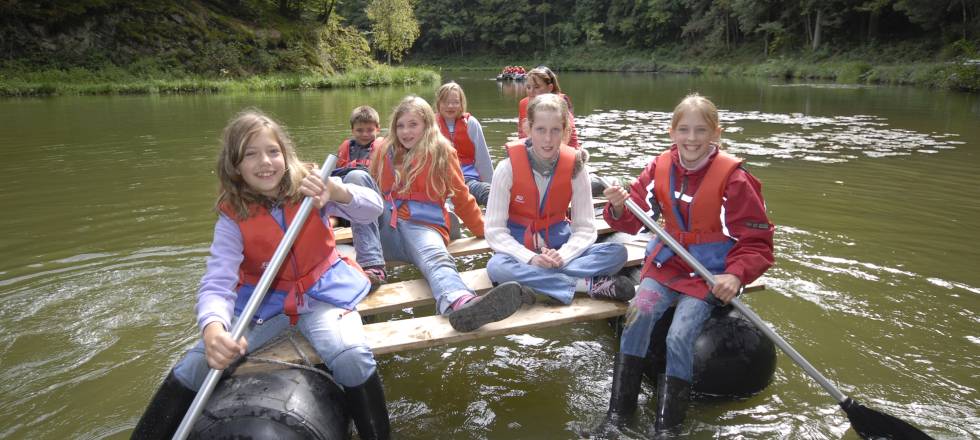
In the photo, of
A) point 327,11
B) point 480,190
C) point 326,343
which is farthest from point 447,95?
point 327,11

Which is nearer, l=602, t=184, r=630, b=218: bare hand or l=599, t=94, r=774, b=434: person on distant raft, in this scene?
l=599, t=94, r=774, b=434: person on distant raft

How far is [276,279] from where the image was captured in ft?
8.93

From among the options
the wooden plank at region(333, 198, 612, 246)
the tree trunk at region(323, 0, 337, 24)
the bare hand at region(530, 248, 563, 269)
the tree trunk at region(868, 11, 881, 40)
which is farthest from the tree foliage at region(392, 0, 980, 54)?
the bare hand at region(530, 248, 563, 269)

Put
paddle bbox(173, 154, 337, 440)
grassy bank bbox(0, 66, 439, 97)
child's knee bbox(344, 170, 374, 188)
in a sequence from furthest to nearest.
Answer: grassy bank bbox(0, 66, 439, 97)
child's knee bbox(344, 170, 374, 188)
paddle bbox(173, 154, 337, 440)

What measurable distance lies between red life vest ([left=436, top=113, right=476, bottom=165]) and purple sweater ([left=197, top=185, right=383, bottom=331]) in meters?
2.62

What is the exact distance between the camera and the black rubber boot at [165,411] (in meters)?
2.35

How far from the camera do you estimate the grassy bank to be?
20078 mm

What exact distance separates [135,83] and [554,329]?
2291cm

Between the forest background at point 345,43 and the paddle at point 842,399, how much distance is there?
844 inches

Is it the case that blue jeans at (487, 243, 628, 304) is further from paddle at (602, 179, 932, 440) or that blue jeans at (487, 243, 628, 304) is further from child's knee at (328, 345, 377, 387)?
child's knee at (328, 345, 377, 387)

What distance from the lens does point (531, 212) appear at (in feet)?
12.0

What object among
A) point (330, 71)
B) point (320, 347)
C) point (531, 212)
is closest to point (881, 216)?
point (531, 212)

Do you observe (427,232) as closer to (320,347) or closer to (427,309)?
(427,309)

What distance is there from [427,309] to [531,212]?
1164 mm
